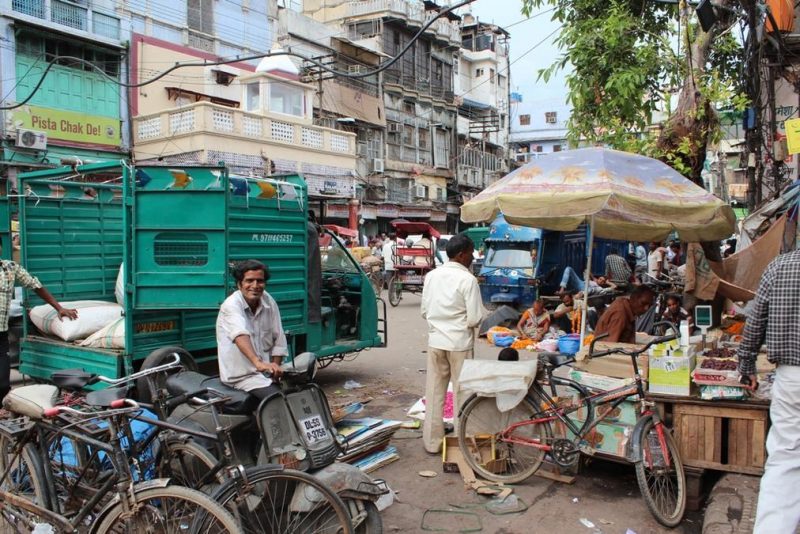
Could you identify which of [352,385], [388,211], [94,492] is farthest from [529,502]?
[388,211]

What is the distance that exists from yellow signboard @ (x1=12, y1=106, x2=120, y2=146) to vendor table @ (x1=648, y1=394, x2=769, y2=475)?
58.5 ft

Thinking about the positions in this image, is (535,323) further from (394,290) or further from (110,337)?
(110,337)

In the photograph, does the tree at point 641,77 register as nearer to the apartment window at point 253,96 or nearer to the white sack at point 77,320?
the white sack at point 77,320

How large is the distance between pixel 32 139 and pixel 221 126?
18.3 feet

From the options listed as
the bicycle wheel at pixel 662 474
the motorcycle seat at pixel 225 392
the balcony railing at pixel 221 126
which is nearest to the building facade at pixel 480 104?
the balcony railing at pixel 221 126

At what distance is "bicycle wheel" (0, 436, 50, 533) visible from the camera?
137 inches

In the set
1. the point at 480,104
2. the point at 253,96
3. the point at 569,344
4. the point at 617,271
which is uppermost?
the point at 480,104

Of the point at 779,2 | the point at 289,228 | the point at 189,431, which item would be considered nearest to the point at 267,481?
the point at 189,431

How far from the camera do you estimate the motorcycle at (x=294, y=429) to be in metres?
3.40

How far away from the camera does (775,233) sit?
6715 millimetres

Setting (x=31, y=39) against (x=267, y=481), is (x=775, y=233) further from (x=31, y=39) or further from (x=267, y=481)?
(x=31, y=39)

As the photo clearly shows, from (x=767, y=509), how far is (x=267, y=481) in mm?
2408

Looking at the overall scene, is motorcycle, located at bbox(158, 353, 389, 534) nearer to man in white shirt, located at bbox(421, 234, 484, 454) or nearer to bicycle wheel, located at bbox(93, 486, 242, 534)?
bicycle wheel, located at bbox(93, 486, 242, 534)

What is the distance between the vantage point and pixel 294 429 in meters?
3.63
